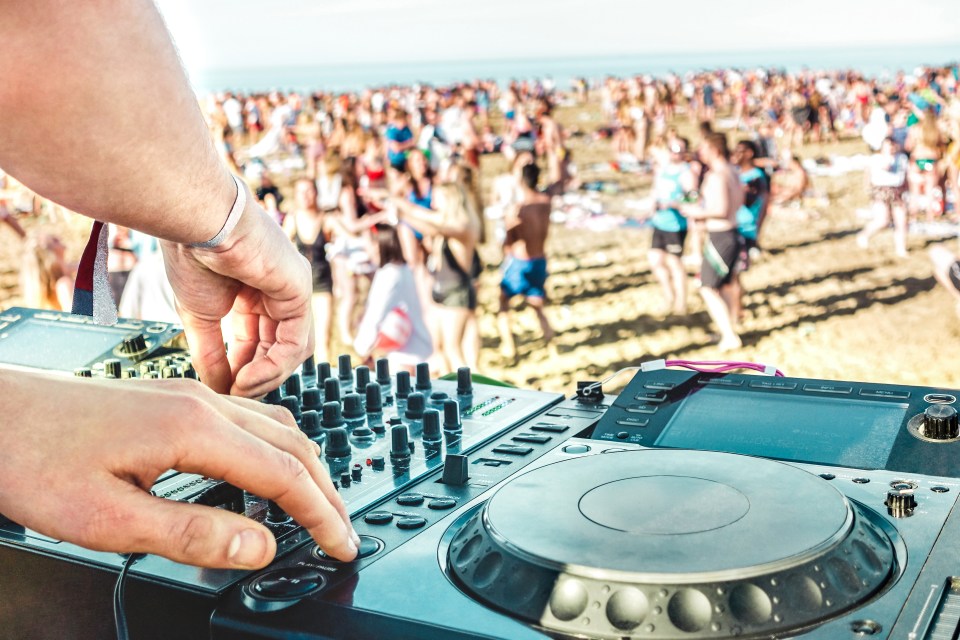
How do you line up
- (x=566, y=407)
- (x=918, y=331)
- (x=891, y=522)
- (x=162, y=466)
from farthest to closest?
(x=918, y=331), (x=566, y=407), (x=891, y=522), (x=162, y=466)

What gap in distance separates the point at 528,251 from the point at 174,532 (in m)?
8.22

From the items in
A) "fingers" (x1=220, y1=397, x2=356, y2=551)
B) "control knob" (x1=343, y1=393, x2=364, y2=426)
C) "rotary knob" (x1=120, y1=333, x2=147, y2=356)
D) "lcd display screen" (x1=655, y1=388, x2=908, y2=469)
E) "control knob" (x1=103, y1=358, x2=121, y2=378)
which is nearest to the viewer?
"fingers" (x1=220, y1=397, x2=356, y2=551)

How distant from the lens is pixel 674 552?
3.22 feet

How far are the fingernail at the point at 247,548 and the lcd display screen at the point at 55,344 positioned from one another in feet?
3.74

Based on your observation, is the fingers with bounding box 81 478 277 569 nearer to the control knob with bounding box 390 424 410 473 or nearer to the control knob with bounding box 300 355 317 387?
the control knob with bounding box 390 424 410 473

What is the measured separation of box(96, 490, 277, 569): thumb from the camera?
92 centimetres

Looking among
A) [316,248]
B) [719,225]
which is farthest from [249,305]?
[719,225]

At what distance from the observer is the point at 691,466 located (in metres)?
1.22

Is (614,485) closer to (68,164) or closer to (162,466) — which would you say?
(162,466)

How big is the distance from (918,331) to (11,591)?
1052cm

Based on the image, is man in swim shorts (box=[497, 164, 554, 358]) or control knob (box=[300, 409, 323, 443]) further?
man in swim shorts (box=[497, 164, 554, 358])

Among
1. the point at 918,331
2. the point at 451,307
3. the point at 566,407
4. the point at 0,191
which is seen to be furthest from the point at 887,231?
the point at 566,407


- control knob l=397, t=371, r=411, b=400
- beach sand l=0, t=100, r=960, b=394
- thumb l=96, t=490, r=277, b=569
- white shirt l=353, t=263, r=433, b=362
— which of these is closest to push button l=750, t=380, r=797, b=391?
control knob l=397, t=371, r=411, b=400

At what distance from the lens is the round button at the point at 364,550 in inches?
45.0
